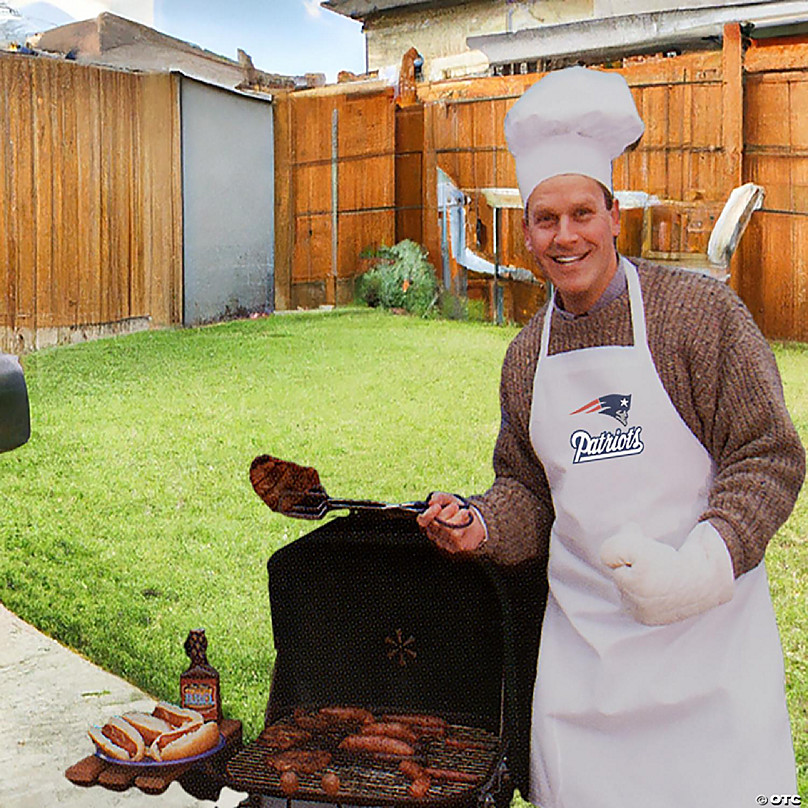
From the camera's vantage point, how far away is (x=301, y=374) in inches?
204

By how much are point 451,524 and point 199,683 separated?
0.63 metres

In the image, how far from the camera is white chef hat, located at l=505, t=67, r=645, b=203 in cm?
135

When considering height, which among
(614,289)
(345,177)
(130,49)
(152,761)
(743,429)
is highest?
(130,49)

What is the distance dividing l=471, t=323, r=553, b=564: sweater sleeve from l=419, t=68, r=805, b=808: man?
0.05 feet

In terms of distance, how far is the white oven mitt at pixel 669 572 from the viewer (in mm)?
1182

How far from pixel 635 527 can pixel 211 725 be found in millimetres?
740

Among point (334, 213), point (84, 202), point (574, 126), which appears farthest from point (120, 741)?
point (334, 213)

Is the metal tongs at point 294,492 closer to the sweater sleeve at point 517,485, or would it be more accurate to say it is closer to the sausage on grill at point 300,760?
the sweater sleeve at point 517,485

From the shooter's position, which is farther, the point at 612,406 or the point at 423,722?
the point at 423,722

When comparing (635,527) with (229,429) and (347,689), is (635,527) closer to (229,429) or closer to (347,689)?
(347,689)

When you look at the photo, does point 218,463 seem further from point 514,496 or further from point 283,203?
point 283,203

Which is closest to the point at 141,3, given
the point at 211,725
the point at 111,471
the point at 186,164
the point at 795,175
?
the point at 186,164

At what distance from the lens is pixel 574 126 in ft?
4.43

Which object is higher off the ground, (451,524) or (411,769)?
(451,524)
